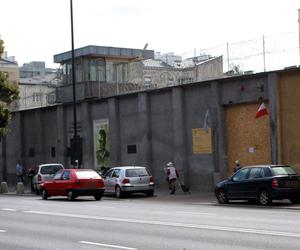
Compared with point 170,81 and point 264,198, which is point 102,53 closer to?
point 170,81

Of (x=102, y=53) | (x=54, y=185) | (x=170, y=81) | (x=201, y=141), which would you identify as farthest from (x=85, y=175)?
(x=102, y=53)

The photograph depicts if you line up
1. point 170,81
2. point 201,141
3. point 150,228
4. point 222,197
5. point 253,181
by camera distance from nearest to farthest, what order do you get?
point 150,228
point 253,181
point 222,197
point 201,141
point 170,81

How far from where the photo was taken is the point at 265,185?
76.6 ft

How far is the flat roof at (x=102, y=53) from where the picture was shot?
145 feet

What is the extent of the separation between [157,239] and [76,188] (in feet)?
52.7

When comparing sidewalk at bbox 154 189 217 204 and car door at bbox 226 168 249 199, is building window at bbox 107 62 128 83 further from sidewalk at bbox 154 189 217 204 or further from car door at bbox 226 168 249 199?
car door at bbox 226 168 249 199

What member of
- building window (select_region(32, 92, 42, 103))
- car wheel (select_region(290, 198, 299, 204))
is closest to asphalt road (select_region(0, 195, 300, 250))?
car wheel (select_region(290, 198, 299, 204))

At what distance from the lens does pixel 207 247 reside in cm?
1214

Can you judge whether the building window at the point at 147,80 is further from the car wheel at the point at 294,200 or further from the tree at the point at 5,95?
the car wheel at the point at 294,200

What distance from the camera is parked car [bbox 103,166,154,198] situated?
30.3 m

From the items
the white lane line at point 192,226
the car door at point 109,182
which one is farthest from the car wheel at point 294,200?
the car door at point 109,182

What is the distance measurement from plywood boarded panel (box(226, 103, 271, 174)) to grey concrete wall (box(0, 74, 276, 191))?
346 millimetres

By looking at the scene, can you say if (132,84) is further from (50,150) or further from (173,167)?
(173,167)

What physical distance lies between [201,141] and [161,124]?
11.1ft
